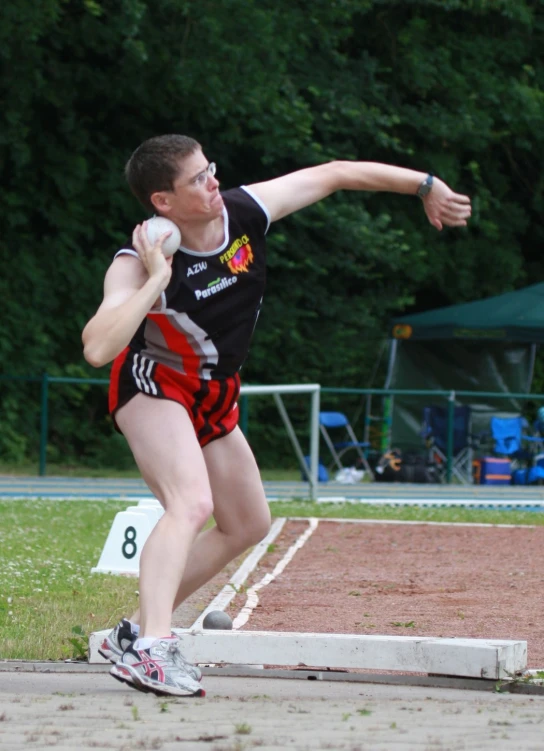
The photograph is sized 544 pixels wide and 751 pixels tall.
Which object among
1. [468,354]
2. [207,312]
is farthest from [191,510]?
[468,354]

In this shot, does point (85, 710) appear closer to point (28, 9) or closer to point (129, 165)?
point (129, 165)

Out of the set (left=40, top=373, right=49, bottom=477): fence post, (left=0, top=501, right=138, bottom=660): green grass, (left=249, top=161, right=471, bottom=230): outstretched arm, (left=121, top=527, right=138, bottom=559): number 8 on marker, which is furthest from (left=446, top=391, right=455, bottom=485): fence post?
(left=249, top=161, right=471, bottom=230): outstretched arm

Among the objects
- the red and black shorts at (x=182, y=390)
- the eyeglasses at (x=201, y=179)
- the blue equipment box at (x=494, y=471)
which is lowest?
the blue equipment box at (x=494, y=471)

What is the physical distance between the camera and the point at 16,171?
20.6 metres

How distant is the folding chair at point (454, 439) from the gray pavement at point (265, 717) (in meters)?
15.1

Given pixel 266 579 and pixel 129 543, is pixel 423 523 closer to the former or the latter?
pixel 266 579

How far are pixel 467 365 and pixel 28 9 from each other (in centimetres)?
922

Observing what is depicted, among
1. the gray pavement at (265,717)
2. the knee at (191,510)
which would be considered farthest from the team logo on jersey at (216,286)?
the gray pavement at (265,717)

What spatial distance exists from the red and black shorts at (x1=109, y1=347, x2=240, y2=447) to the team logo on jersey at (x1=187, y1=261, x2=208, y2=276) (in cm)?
33

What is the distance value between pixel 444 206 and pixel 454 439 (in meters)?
15.0

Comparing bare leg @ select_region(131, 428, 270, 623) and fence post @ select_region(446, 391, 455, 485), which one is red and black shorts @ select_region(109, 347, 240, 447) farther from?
fence post @ select_region(446, 391, 455, 485)

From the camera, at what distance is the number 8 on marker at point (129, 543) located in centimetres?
793

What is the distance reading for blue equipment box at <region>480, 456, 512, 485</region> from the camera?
19438 millimetres

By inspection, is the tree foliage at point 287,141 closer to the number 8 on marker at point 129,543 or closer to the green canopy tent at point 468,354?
the green canopy tent at point 468,354
